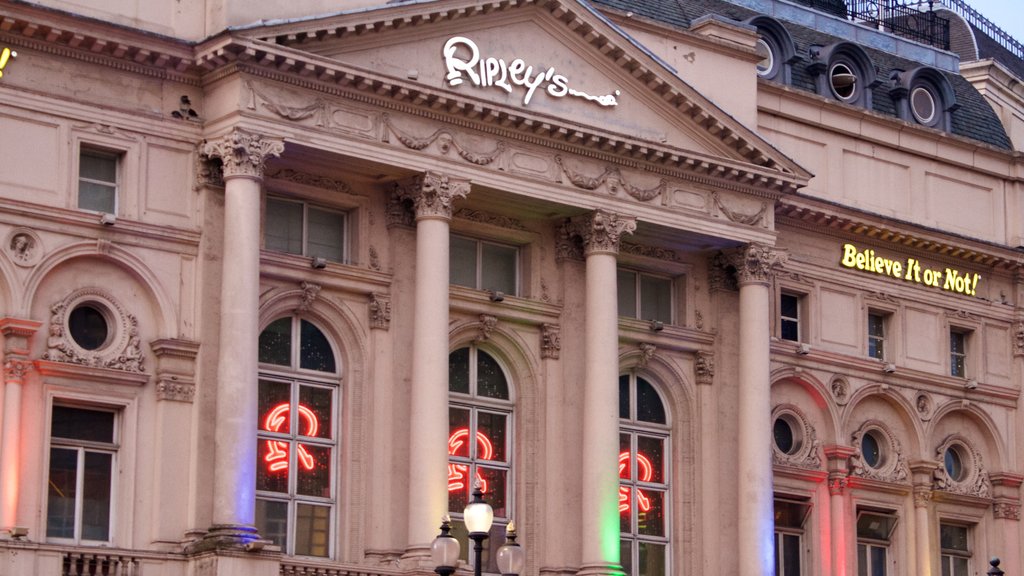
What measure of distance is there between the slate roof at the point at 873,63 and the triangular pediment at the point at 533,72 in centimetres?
318

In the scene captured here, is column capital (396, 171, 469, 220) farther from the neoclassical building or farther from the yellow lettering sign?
the yellow lettering sign

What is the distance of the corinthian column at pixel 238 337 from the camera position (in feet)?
142

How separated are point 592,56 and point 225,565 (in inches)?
556

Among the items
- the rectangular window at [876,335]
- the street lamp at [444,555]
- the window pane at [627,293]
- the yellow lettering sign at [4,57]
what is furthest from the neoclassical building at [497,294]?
the street lamp at [444,555]

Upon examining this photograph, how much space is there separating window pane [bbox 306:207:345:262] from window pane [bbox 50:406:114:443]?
5821 millimetres

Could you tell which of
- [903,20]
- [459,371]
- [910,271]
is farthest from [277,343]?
[903,20]

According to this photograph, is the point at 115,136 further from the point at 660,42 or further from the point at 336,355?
the point at 660,42

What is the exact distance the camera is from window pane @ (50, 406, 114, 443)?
142 ft

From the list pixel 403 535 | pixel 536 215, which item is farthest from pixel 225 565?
pixel 536 215

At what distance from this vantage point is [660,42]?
52969 mm

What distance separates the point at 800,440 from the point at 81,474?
1893cm

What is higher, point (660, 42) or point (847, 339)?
point (660, 42)

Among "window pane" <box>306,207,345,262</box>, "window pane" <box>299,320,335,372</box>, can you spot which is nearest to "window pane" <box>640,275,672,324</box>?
"window pane" <box>306,207,345,262</box>

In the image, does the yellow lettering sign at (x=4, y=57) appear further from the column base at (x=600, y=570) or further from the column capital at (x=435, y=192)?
the column base at (x=600, y=570)
